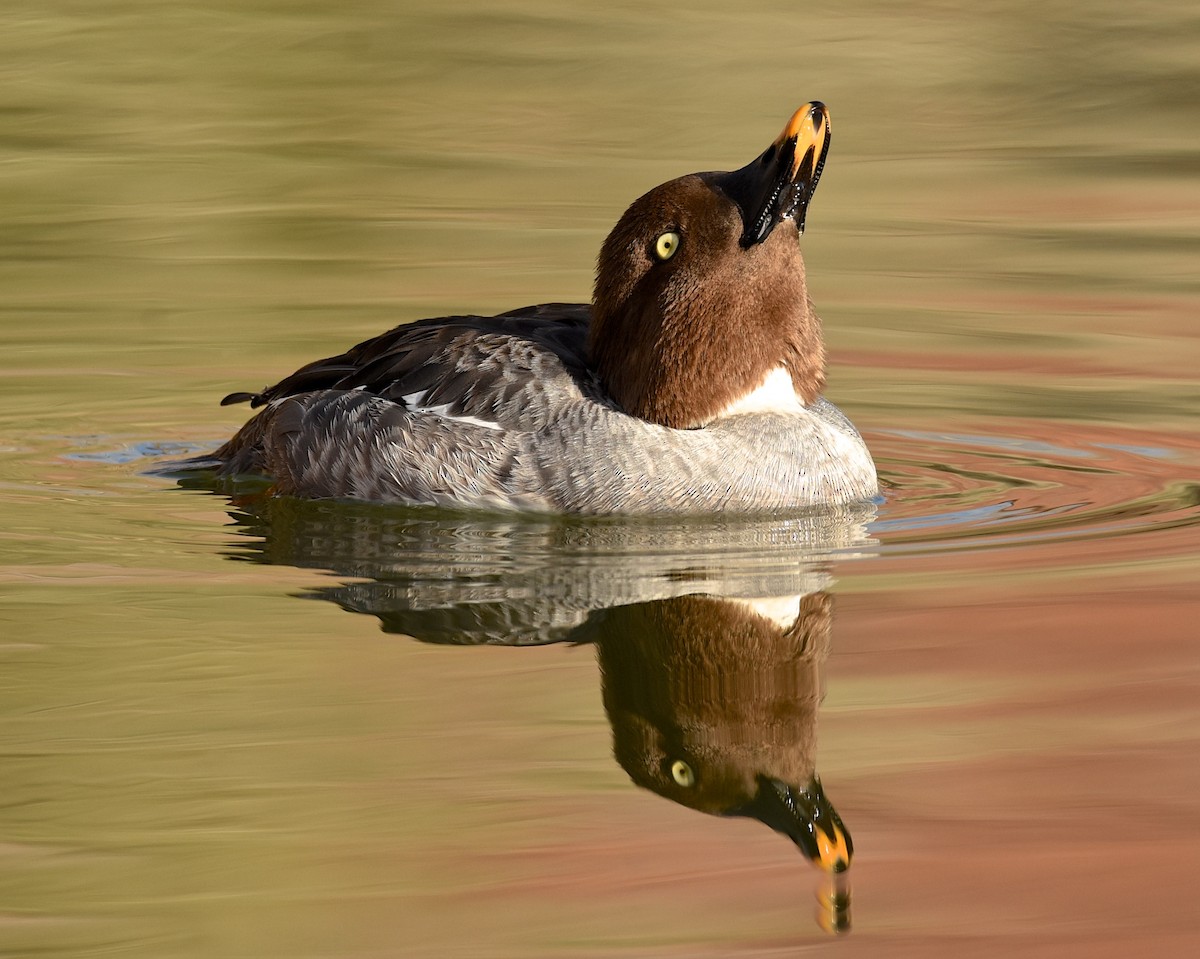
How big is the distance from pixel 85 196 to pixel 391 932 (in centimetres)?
1316

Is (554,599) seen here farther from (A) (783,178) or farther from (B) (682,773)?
(A) (783,178)

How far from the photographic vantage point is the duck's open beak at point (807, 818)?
512cm

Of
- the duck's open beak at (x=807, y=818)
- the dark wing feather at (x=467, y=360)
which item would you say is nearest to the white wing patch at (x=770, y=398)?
the dark wing feather at (x=467, y=360)

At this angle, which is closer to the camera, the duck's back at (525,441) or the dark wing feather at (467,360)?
the duck's back at (525,441)

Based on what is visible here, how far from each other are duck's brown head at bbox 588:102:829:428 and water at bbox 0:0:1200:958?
0.71 metres

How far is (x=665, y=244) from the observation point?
336 inches

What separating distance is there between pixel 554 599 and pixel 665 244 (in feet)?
6.31

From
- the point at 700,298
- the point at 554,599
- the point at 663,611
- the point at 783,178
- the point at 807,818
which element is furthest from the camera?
the point at 700,298

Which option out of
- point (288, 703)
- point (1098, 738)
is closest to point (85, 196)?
point (288, 703)

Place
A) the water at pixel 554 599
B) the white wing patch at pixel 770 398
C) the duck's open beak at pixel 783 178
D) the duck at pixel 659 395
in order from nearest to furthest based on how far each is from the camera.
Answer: the water at pixel 554 599
the duck's open beak at pixel 783 178
the duck at pixel 659 395
the white wing patch at pixel 770 398

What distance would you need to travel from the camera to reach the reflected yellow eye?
564cm

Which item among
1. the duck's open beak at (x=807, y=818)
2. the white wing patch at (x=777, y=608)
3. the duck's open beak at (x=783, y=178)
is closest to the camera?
the duck's open beak at (x=807, y=818)

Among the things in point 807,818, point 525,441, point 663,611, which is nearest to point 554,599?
point 663,611

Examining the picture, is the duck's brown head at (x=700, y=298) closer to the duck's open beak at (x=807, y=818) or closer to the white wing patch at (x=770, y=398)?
the white wing patch at (x=770, y=398)
